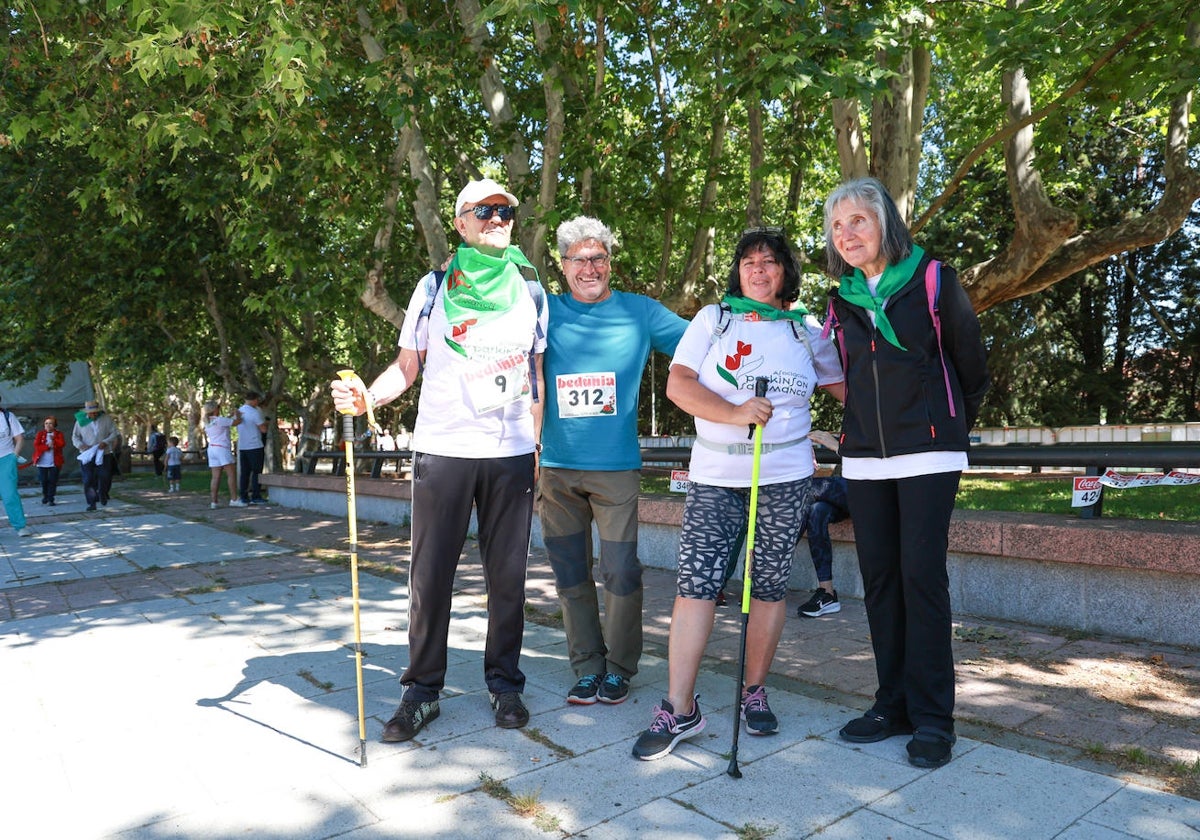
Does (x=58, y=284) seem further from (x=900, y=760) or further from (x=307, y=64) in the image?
(x=900, y=760)

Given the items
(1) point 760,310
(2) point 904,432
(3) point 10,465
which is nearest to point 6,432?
(3) point 10,465

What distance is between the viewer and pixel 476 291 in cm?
362

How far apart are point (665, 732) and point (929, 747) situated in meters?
0.94

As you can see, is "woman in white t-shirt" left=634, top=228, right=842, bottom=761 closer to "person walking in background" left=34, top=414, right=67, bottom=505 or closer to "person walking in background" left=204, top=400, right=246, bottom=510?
"person walking in background" left=204, top=400, right=246, bottom=510

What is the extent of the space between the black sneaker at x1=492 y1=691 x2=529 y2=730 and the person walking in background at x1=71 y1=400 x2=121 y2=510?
14162mm

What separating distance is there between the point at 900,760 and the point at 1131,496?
6.20 metres

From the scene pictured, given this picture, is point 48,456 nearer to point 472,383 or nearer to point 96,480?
point 96,480

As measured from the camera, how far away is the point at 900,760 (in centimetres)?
319

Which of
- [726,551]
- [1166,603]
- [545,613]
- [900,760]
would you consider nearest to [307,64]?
[545,613]

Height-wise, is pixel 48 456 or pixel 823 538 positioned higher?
pixel 48 456

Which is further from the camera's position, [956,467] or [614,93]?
[614,93]

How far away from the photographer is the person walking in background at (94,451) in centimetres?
1549

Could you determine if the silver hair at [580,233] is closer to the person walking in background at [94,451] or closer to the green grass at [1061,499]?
the green grass at [1061,499]

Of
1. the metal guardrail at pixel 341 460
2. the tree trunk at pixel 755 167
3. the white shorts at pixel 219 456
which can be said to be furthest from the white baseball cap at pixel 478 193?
the white shorts at pixel 219 456
